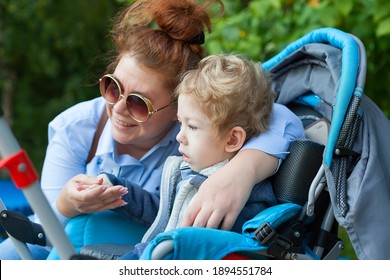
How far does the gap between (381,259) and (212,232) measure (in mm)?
601

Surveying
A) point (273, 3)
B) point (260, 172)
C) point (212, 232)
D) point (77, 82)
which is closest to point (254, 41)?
point (273, 3)

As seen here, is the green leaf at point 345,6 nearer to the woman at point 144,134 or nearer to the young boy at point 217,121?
the woman at point 144,134

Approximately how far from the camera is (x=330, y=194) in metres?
2.47

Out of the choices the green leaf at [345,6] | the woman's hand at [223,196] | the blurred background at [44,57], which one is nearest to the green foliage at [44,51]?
the blurred background at [44,57]

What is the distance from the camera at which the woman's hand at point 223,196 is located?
245 centimetres

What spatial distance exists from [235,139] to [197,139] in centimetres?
14

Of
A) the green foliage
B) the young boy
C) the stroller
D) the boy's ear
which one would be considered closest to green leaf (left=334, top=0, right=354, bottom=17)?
the stroller

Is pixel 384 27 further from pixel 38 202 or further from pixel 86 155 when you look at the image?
pixel 38 202

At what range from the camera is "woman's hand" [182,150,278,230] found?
2453 millimetres

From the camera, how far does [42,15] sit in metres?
7.07

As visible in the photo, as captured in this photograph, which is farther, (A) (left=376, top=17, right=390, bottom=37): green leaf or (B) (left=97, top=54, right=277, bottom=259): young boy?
(A) (left=376, top=17, right=390, bottom=37): green leaf

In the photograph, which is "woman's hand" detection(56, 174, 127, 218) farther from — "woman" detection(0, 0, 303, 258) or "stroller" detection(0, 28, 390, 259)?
"stroller" detection(0, 28, 390, 259)

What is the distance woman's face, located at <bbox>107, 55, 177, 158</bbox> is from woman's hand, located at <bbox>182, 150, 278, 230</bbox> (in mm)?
489

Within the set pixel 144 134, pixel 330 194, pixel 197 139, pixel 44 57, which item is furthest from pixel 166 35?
pixel 44 57
